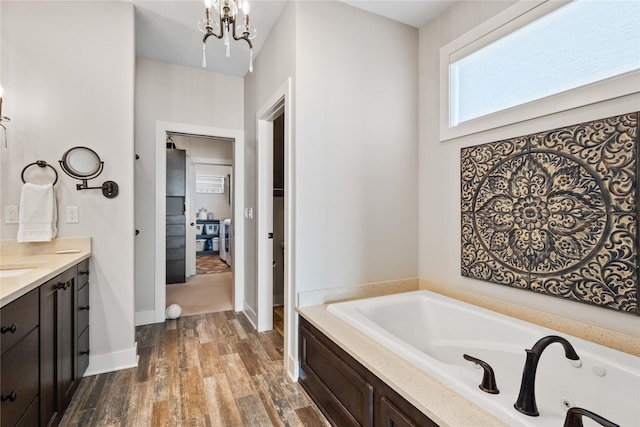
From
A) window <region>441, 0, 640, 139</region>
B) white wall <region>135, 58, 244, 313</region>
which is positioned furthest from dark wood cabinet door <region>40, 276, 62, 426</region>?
window <region>441, 0, 640, 139</region>

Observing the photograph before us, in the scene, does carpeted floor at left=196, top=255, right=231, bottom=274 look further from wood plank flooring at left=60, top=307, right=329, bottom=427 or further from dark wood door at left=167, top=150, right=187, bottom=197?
wood plank flooring at left=60, top=307, right=329, bottom=427

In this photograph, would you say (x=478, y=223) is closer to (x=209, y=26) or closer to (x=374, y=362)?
(x=374, y=362)

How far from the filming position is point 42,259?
1.90m

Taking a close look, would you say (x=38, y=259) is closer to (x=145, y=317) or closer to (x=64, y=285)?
(x=64, y=285)

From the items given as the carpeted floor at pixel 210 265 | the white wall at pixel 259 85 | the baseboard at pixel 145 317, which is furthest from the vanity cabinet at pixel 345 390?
the carpeted floor at pixel 210 265

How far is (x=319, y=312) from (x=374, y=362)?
69 centimetres

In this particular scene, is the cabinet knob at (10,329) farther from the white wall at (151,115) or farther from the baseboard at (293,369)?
the white wall at (151,115)

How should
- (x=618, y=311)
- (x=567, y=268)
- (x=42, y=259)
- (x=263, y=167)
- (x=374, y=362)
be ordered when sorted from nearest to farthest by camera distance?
1. (x=374, y=362)
2. (x=618, y=311)
3. (x=567, y=268)
4. (x=42, y=259)
5. (x=263, y=167)

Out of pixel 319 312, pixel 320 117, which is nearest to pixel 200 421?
pixel 319 312

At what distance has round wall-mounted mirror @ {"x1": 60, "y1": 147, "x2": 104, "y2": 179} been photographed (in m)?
2.10

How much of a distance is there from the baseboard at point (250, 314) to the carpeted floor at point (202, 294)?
0.28 meters

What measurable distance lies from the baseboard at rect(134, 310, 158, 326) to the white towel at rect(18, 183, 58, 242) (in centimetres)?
139

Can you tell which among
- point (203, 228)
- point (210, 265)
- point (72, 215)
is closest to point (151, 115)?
point (72, 215)

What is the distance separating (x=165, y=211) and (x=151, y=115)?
3.36 feet
